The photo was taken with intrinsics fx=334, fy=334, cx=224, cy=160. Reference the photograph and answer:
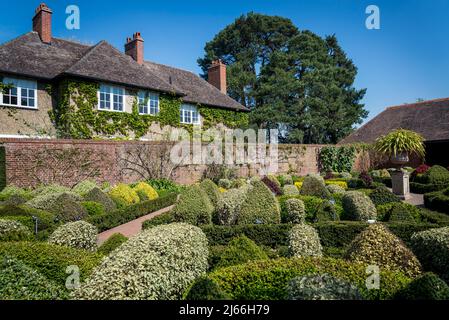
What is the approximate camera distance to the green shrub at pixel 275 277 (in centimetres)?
371

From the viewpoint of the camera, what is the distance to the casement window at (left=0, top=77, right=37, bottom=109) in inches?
667

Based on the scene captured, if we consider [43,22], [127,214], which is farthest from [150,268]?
[43,22]

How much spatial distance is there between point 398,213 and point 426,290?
5241 millimetres

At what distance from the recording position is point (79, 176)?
15.3 metres

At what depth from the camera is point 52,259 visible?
4453 millimetres

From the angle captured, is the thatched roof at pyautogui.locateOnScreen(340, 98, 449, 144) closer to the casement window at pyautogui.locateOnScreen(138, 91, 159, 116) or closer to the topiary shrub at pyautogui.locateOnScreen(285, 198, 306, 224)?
the casement window at pyautogui.locateOnScreen(138, 91, 159, 116)

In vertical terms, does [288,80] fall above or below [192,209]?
above

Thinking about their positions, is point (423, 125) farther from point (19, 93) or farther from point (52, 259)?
point (52, 259)

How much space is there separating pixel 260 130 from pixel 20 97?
73.1 feet

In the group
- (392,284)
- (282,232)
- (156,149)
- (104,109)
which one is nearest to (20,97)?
(104,109)

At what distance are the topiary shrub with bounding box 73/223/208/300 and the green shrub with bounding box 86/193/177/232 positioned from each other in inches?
196

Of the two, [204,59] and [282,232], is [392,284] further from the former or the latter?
[204,59]

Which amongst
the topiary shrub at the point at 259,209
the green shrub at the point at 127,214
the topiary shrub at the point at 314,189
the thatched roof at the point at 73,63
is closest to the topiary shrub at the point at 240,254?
the topiary shrub at the point at 259,209

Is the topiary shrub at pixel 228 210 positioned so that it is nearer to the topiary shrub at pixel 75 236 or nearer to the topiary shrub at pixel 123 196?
the topiary shrub at pixel 75 236
